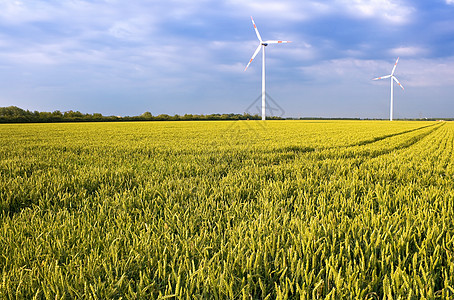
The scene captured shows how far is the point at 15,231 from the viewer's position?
7.97ft

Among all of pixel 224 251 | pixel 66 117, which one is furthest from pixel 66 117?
pixel 224 251

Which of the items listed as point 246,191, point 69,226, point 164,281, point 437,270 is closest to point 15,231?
point 69,226

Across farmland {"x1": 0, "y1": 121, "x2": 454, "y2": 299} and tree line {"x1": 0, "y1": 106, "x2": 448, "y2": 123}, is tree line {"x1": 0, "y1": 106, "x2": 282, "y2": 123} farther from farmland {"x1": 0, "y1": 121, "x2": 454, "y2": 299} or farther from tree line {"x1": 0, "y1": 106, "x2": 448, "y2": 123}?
farmland {"x1": 0, "y1": 121, "x2": 454, "y2": 299}

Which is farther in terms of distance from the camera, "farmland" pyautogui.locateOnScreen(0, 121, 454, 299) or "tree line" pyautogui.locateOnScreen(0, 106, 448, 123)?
"tree line" pyautogui.locateOnScreen(0, 106, 448, 123)

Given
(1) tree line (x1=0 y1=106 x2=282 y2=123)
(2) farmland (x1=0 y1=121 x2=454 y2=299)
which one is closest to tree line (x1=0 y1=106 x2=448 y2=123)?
(1) tree line (x1=0 y1=106 x2=282 y2=123)

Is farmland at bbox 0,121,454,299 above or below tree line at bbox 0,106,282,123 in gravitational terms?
below

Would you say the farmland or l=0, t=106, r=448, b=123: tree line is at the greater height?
l=0, t=106, r=448, b=123: tree line

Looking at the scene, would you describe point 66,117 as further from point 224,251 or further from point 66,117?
point 224,251

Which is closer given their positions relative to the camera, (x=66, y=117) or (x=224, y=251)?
(x=224, y=251)

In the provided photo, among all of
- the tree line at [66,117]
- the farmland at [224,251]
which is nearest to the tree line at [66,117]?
the tree line at [66,117]

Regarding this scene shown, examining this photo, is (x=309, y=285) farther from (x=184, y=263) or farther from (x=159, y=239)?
(x=159, y=239)

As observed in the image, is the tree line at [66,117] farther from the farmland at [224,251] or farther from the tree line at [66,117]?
the farmland at [224,251]

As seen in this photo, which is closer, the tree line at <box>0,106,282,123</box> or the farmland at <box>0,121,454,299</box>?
the farmland at <box>0,121,454,299</box>

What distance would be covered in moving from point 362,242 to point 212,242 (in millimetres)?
1186
